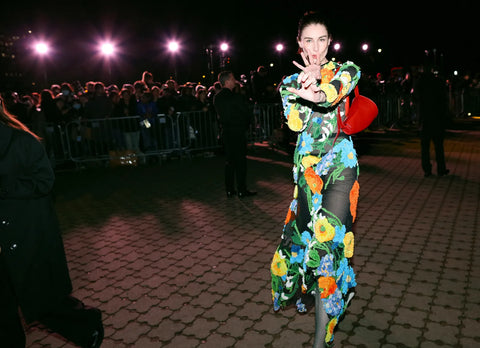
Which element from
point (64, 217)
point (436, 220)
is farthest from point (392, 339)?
point (64, 217)

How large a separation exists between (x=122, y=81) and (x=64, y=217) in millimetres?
23790

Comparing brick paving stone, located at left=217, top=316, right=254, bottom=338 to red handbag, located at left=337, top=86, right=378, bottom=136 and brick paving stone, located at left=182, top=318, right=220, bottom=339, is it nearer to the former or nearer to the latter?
brick paving stone, located at left=182, top=318, right=220, bottom=339

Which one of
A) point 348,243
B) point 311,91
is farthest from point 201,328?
point 311,91

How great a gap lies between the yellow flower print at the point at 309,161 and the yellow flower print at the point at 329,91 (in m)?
0.44

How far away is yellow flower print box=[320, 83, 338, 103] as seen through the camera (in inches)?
91.3

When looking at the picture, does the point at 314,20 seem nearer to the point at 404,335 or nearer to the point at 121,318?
the point at 404,335

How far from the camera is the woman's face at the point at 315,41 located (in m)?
2.57

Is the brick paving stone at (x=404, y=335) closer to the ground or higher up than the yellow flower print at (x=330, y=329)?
closer to the ground

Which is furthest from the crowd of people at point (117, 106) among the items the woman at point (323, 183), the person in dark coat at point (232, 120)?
the woman at point (323, 183)

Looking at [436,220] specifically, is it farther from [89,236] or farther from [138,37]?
[138,37]

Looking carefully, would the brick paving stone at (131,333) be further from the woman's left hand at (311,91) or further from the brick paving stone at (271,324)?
the woman's left hand at (311,91)

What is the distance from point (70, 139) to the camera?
11094 millimetres

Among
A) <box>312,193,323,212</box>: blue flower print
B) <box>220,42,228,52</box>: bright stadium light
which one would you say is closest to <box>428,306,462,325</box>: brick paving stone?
<box>312,193,323,212</box>: blue flower print

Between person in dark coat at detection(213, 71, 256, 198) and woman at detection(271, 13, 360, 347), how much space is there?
3961mm
